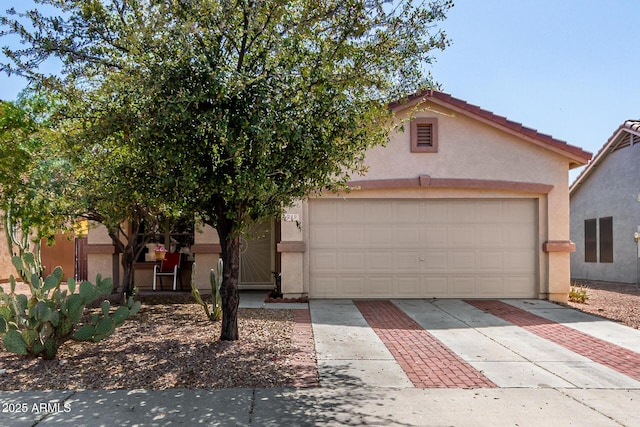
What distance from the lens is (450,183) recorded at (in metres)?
12.4

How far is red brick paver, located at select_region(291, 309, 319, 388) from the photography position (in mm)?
6267

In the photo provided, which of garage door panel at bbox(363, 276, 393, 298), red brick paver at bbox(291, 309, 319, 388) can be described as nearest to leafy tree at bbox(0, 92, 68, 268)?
red brick paver at bbox(291, 309, 319, 388)

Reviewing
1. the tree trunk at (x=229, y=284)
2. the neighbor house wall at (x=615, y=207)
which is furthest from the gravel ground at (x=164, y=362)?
the neighbor house wall at (x=615, y=207)

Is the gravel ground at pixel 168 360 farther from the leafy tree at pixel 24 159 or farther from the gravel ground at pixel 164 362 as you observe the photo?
the leafy tree at pixel 24 159

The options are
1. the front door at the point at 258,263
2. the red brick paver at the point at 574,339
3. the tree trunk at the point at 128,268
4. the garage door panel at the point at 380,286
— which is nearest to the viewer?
the red brick paver at the point at 574,339

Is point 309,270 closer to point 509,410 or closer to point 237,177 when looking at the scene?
point 237,177

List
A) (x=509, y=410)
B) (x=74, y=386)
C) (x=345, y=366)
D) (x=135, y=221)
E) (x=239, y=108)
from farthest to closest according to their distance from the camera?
(x=135, y=221), (x=345, y=366), (x=239, y=108), (x=74, y=386), (x=509, y=410)

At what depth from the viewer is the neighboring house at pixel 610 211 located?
18.0m

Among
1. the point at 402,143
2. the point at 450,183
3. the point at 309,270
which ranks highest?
the point at 402,143

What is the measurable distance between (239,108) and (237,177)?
81 cm

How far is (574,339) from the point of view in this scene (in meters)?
8.77

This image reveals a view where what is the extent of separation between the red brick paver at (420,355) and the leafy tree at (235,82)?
2477 millimetres

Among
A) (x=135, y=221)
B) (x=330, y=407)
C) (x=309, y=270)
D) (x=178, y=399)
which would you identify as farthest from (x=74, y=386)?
(x=309, y=270)

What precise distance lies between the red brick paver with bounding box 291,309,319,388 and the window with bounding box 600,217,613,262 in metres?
13.5
